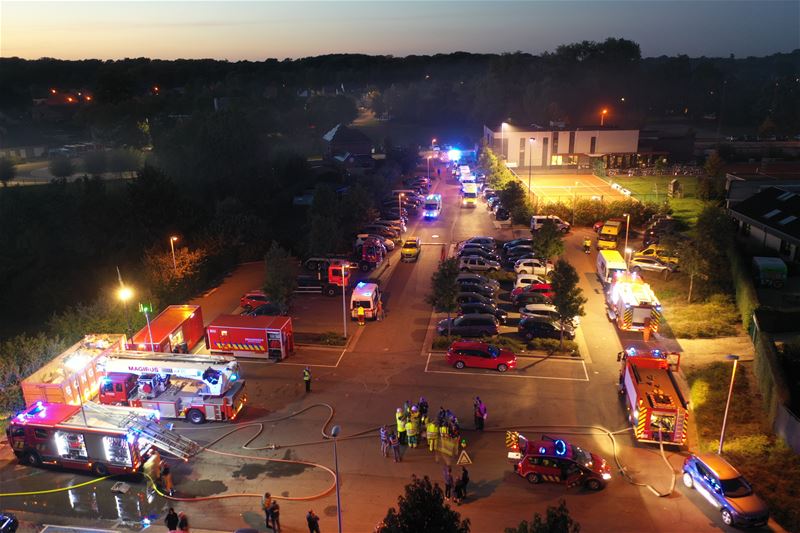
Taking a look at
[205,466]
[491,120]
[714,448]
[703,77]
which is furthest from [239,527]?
[703,77]

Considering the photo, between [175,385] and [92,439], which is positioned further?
[175,385]

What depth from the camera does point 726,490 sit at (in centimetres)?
1520

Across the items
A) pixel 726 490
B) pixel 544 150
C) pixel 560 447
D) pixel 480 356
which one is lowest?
pixel 480 356

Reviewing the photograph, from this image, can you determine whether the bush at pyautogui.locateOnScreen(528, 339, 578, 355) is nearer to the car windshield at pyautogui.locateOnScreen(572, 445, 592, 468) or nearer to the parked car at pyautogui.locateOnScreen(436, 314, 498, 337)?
the parked car at pyautogui.locateOnScreen(436, 314, 498, 337)

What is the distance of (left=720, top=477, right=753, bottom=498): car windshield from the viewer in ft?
49.6

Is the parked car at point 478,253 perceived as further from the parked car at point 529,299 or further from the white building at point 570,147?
the white building at point 570,147

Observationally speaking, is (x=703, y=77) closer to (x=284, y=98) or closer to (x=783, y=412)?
(x=284, y=98)

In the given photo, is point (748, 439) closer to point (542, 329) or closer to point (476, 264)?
point (542, 329)

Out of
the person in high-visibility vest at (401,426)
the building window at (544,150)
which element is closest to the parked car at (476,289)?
the person in high-visibility vest at (401,426)

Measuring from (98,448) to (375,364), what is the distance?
1098 centimetres

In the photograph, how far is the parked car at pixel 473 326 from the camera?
26969mm

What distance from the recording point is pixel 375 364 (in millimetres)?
24688

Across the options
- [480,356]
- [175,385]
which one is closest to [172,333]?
[175,385]

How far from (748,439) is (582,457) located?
5.72 meters
